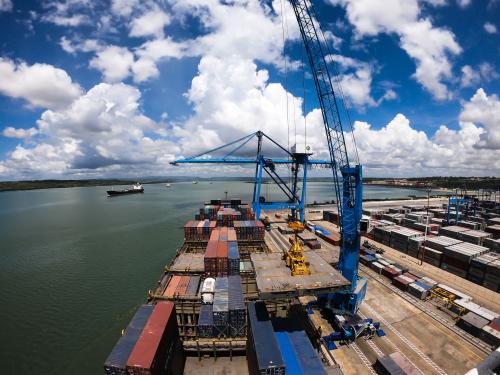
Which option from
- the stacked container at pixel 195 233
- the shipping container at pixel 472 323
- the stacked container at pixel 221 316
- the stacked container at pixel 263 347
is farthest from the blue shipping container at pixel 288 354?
the stacked container at pixel 195 233

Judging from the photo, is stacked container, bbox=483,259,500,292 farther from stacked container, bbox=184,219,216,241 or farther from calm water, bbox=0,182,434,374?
calm water, bbox=0,182,434,374

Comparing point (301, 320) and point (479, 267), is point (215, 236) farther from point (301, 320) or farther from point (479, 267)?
point (479, 267)

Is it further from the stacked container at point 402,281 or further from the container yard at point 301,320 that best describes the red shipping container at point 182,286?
the stacked container at point 402,281

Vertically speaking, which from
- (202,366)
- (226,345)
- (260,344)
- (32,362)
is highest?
(260,344)

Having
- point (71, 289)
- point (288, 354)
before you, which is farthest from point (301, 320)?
point (71, 289)

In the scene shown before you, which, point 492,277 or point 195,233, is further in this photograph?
point 195,233

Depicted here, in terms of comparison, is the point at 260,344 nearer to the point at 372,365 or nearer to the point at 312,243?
the point at 372,365

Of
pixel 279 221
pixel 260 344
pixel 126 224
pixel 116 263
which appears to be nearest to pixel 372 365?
pixel 260 344
